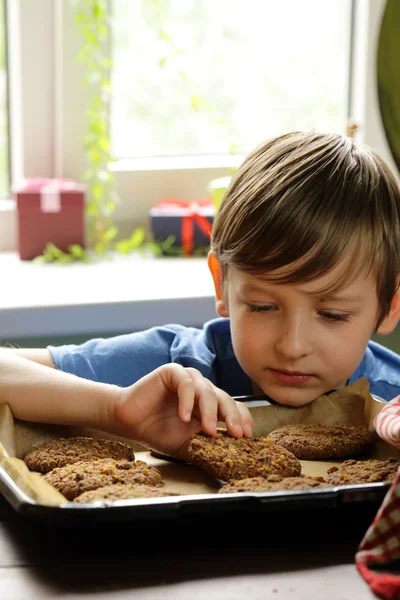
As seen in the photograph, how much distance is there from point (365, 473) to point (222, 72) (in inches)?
66.1

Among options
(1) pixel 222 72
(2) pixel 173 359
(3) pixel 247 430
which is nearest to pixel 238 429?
(3) pixel 247 430

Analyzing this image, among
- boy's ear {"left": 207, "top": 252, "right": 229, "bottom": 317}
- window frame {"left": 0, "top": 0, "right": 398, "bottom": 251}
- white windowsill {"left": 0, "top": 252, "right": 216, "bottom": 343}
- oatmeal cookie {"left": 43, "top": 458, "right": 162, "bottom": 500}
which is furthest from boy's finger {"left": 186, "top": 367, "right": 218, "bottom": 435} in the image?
window frame {"left": 0, "top": 0, "right": 398, "bottom": 251}

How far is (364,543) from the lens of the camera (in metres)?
0.71

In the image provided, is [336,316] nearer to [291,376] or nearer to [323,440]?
[291,376]

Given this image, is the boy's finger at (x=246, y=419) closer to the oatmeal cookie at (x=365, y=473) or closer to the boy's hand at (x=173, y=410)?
the boy's hand at (x=173, y=410)

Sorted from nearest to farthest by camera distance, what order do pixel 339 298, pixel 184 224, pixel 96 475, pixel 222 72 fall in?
1. pixel 96 475
2. pixel 339 298
3. pixel 184 224
4. pixel 222 72

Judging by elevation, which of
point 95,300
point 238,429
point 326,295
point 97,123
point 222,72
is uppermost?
point 222,72

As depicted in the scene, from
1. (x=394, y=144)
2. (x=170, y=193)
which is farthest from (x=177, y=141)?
(x=394, y=144)

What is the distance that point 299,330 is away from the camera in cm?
113

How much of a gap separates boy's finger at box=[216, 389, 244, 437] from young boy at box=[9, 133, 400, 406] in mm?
163

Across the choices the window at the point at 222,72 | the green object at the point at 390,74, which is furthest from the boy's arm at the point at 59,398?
the green object at the point at 390,74

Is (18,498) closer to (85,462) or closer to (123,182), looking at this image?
(85,462)

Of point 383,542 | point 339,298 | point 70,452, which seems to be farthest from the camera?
point 339,298

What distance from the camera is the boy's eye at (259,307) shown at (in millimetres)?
1167
